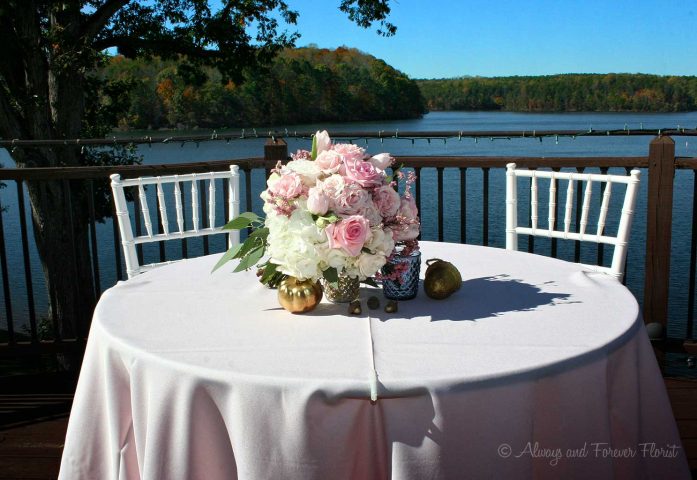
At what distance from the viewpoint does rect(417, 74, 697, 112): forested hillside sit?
23.6ft

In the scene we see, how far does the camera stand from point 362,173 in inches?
63.5

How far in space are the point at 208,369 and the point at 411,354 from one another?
16.2 inches

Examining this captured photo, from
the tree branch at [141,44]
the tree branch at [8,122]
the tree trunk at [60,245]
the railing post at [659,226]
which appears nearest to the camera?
the railing post at [659,226]

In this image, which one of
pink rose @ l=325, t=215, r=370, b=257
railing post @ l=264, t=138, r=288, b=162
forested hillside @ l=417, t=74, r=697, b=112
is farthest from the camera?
forested hillside @ l=417, t=74, r=697, b=112

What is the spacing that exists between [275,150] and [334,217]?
2162 millimetres

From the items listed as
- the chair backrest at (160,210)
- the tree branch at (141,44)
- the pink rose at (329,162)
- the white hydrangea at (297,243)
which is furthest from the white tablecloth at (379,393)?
the tree branch at (141,44)

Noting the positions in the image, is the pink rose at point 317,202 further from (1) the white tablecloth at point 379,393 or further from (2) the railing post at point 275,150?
(2) the railing post at point 275,150

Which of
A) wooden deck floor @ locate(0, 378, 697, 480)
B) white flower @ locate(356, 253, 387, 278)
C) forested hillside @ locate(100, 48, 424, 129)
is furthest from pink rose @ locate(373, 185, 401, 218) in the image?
forested hillside @ locate(100, 48, 424, 129)

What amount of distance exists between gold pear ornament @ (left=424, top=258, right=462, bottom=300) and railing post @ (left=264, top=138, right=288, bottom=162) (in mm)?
2009

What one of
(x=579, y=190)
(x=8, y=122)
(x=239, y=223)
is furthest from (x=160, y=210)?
(x=8, y=122)

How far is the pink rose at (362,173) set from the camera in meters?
1.61

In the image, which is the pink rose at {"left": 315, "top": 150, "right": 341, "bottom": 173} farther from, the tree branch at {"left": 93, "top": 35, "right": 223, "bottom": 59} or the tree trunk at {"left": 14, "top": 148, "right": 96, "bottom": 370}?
the tree branch at {"left": 93, "top": 35, "right": 223, "bottom": 59}

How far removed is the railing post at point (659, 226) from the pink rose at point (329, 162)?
2.12m

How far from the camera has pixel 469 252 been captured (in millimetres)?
2336
